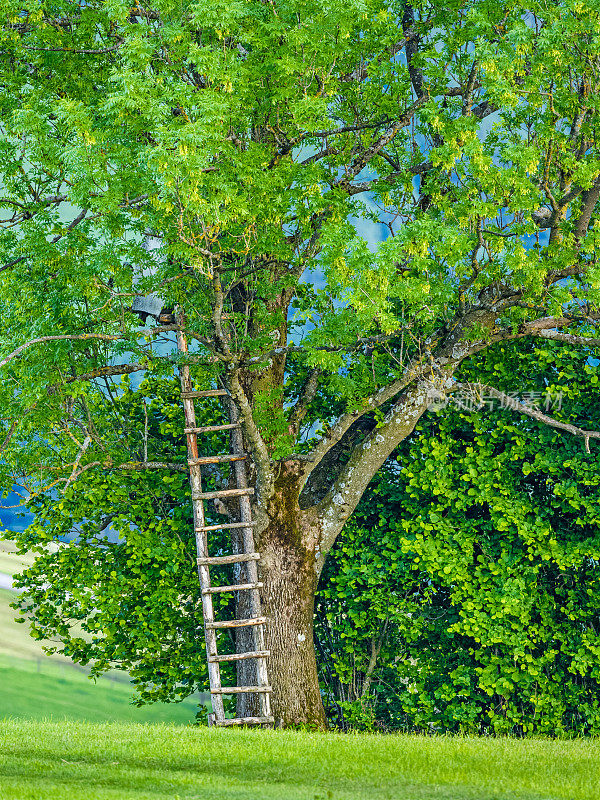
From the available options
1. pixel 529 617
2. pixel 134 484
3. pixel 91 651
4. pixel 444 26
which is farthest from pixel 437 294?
pixel 91 651

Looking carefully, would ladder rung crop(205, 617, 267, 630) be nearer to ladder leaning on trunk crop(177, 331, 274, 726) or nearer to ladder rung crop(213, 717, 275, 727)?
ladder leaning on trunk crop(177, 331, 274, 726)

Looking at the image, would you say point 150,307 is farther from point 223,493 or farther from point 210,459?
point 223,493

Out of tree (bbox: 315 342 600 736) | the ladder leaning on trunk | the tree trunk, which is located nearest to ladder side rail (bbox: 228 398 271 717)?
the ladder leaning on trunk

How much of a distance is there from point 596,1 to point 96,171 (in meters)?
5.46

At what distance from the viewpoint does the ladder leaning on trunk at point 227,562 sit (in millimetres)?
10461

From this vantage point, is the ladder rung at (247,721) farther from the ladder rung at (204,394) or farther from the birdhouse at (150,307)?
the birdhouse at (150,307)

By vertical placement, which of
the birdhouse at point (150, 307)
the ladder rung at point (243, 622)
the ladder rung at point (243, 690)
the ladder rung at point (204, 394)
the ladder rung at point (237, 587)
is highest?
the birdhouse at point (150, 307)

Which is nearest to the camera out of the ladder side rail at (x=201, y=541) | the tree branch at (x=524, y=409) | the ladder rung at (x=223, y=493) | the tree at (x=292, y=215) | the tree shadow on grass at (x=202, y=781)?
the tree shadow on grass at (x=202, y=781)

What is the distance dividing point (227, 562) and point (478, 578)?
314 cm

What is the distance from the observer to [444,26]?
1058 centimetres

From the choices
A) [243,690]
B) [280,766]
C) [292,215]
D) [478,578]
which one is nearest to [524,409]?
[478,578]

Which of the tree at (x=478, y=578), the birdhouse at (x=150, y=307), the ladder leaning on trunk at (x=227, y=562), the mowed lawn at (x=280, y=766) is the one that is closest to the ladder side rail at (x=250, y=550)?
the ladder leaning on trunk at (x=227, y=562)

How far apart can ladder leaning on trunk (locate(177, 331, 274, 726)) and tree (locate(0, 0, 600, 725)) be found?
10.0 inches

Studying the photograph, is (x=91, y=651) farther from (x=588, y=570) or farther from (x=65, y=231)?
(x=588, y=570)
